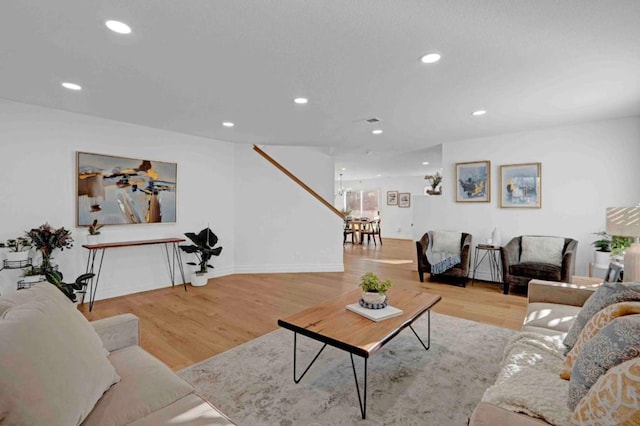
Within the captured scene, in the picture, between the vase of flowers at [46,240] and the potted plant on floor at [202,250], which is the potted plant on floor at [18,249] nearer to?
the vase of flowers at [46,240]

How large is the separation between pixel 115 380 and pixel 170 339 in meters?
1.67

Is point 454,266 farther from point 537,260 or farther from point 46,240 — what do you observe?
point 46,240

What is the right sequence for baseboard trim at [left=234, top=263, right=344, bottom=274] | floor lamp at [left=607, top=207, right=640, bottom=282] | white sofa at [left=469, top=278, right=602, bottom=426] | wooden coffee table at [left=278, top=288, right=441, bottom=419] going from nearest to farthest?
wooden coffee table at [left=278, top=288, right=441, bottom=419] → white sofa at [left=469, top=278, right=602, bottom=426] → floor lamp at [left=607, top=207, right=640, bottom=282] → baseboard trim at [left=234, top=263, right=344, bottom=274]

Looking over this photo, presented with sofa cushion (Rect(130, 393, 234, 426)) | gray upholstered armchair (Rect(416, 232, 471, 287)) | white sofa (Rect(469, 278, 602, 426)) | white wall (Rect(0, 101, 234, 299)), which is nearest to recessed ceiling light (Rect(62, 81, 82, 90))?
white wall (Rect(0, 101, 234, 299))

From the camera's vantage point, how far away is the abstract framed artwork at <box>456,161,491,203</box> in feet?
16.8

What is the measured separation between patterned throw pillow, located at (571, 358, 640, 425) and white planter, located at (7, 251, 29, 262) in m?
4.58

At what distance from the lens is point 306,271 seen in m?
5.85

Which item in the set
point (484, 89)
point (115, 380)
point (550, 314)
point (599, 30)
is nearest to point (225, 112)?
point (484, 89)

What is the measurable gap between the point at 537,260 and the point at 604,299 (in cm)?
333

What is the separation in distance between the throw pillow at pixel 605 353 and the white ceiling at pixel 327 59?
1722 mm

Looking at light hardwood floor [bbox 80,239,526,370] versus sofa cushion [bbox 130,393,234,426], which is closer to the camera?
sofa cushion [bbox 130,393,234,426]

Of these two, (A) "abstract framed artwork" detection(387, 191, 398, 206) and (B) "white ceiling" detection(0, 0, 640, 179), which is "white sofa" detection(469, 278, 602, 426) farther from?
(A) "abstract framed artwork" detection(387, 191, 398, 206)

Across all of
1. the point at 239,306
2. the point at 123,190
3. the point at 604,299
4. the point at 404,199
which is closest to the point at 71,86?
the point at 123,190

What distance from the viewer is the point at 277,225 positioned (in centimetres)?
587
